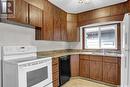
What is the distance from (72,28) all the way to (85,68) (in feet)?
5.19

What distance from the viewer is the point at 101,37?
163 inches

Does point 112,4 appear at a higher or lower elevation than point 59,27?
higher

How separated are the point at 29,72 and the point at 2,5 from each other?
1.14 m

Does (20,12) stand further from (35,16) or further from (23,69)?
(23,69)

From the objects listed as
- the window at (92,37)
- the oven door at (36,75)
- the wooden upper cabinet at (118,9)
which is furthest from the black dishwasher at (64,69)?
the wooden upper cabinet at (118,9)

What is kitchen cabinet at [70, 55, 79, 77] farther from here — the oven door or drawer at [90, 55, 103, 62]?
the oven door

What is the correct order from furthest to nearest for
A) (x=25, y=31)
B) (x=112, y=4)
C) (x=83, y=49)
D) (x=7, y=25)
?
1. (x=83, y=49)
2. (x=112, y=4)
3. (x=25, y=31)
4. (x=7, y=25)

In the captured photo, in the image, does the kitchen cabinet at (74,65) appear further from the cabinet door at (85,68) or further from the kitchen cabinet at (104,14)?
the kitchen cabinet at (104,14)

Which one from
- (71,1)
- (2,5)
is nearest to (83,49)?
(71,1)

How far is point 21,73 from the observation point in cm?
161

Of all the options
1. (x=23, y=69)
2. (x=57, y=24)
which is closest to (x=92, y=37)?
(x=57, y=24)

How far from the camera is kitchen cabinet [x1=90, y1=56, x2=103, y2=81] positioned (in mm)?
3393

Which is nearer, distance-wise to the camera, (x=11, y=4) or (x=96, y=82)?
(x=11, y=4)

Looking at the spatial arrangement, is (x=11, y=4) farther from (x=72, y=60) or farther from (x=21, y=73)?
(x=72, y=60)
